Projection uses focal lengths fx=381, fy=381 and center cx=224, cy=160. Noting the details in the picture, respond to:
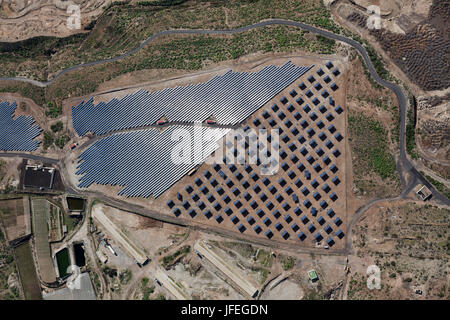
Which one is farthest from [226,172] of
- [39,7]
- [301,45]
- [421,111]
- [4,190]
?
[39,7]

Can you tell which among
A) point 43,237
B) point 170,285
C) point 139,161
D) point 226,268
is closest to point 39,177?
point 43,237

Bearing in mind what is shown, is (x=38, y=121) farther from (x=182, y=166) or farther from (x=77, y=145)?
(x=182, y=166)

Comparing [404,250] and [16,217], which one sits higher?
[16,217]

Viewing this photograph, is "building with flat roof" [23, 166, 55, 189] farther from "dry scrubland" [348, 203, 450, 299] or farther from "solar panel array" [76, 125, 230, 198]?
"dry scrubland" [348, 203, 450, 299]

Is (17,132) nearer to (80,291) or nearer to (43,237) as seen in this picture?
(43,237)

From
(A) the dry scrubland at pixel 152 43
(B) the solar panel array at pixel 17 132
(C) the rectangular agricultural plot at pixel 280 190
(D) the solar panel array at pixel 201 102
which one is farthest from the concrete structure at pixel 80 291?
(A) the dry scrubland at pixel 152 43

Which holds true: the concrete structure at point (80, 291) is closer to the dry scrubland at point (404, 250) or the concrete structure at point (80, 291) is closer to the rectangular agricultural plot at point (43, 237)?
the rectangular agricultural plot at point (43, 237)
